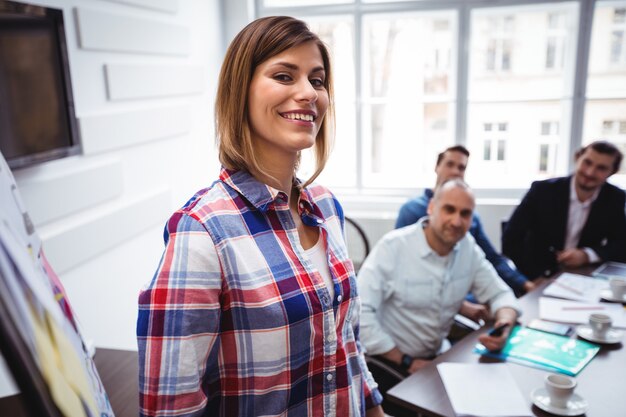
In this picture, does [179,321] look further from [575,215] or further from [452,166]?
[575,215]

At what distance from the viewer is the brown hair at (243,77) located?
2.97ft

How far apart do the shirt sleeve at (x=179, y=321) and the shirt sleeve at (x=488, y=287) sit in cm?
151

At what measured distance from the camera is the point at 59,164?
87.1 inches

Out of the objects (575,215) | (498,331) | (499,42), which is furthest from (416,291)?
(499,42)

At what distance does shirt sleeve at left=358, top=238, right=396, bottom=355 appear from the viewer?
75.3 inches

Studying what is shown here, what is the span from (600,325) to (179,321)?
5.10ft

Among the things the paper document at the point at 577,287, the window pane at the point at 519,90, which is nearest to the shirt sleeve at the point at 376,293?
the paper document at the point at 577,287

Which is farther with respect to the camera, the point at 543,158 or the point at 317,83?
the point at 543,158

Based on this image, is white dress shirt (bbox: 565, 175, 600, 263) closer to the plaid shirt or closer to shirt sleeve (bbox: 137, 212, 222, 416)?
the plaid shirt

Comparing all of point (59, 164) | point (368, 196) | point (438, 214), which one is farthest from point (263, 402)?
point (368, 196)

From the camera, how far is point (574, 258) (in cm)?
259

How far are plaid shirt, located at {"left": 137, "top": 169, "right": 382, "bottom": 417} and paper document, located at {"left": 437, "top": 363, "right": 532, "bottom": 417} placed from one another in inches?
18.8

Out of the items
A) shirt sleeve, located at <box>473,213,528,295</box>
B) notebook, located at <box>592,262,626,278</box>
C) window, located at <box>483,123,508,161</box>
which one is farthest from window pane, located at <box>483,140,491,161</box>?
notebook, located at <box>592,262,626,278</box>

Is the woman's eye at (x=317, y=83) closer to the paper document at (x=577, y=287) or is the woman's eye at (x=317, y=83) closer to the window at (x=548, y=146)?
the paper document at (x=577, y=287)
